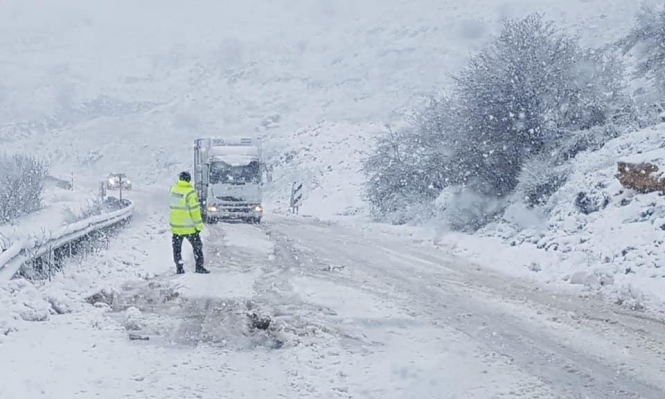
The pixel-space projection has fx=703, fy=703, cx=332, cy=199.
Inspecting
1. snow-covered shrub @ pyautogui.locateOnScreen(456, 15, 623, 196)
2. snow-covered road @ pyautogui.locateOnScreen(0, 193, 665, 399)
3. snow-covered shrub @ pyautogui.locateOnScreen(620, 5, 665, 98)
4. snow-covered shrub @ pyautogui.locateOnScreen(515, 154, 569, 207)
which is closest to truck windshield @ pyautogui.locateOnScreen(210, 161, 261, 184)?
snow-covered shrub @ pyautogui.locateOnScreen(456, 15, 623, 196)

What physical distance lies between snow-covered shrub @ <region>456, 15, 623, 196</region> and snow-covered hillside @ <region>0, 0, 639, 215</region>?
732 inches

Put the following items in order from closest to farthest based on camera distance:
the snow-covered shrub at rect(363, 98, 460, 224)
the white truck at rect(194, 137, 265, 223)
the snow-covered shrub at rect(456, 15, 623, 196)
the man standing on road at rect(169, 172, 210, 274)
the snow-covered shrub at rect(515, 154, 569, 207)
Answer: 1. the man standing on road at rect(169, 172, 210, 274)
2. the snow-covered shrub at rect(515, 154, 569, 207)
3. the snow-covered shrub at rect(456, 15, 623, 196)
4. the snow-covered shrub at rect(363, 98, 460, 224)
5. the white truck at rect(194, 137, 265, 223)

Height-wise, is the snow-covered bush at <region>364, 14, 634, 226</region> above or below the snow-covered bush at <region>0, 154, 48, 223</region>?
above

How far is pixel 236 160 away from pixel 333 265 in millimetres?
12877

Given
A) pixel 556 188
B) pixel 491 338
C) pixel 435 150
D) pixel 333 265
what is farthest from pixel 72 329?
pixel 435 150

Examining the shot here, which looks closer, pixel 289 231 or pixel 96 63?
pixel 289 231

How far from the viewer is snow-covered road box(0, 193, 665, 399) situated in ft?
19.5

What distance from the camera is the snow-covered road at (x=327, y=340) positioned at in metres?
5.94

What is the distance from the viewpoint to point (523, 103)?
64.3 feet

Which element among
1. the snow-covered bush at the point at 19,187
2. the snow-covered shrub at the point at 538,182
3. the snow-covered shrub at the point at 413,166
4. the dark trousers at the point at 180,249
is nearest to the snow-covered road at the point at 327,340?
the dark trousers at the point at 180,249

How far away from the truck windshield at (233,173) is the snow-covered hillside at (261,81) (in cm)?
1324

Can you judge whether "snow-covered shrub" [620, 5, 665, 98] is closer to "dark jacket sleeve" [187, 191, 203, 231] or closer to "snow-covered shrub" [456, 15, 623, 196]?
"snow-covered shrub" [456, 15, 623, 196]

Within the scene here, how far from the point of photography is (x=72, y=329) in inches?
302

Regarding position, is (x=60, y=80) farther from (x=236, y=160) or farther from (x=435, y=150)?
(x=435, y=150)
